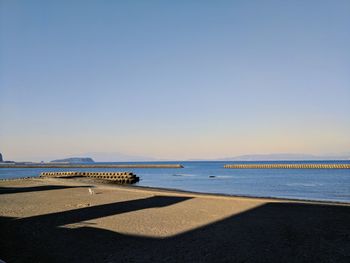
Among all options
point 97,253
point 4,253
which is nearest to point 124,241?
point 97,253

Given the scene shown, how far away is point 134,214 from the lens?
13.7 metres

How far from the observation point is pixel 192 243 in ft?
28.4

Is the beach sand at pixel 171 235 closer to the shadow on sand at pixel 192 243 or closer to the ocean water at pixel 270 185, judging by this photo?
the shadow on sand at pixel 192 243

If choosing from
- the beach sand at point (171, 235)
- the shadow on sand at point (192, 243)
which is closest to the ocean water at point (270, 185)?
the beach sand at point (171, 235)

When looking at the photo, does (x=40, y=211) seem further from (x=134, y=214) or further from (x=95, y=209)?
(x=134, y=214)

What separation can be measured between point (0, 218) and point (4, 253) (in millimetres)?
5509

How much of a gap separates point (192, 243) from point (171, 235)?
1098mm

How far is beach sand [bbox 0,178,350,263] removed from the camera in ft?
24.4

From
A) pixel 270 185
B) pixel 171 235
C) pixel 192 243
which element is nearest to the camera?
pixel 192 243

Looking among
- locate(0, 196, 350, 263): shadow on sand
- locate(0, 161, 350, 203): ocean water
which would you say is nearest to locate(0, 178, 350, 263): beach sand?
locate(0, 196, 350, 263): shadow on sand

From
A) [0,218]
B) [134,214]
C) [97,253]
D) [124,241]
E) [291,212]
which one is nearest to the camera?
[97,253]

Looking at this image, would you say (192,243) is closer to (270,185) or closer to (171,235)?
(171,235)

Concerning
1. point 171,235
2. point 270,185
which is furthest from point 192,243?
point 270,185

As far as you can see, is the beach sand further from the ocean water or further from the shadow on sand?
the ocean water
